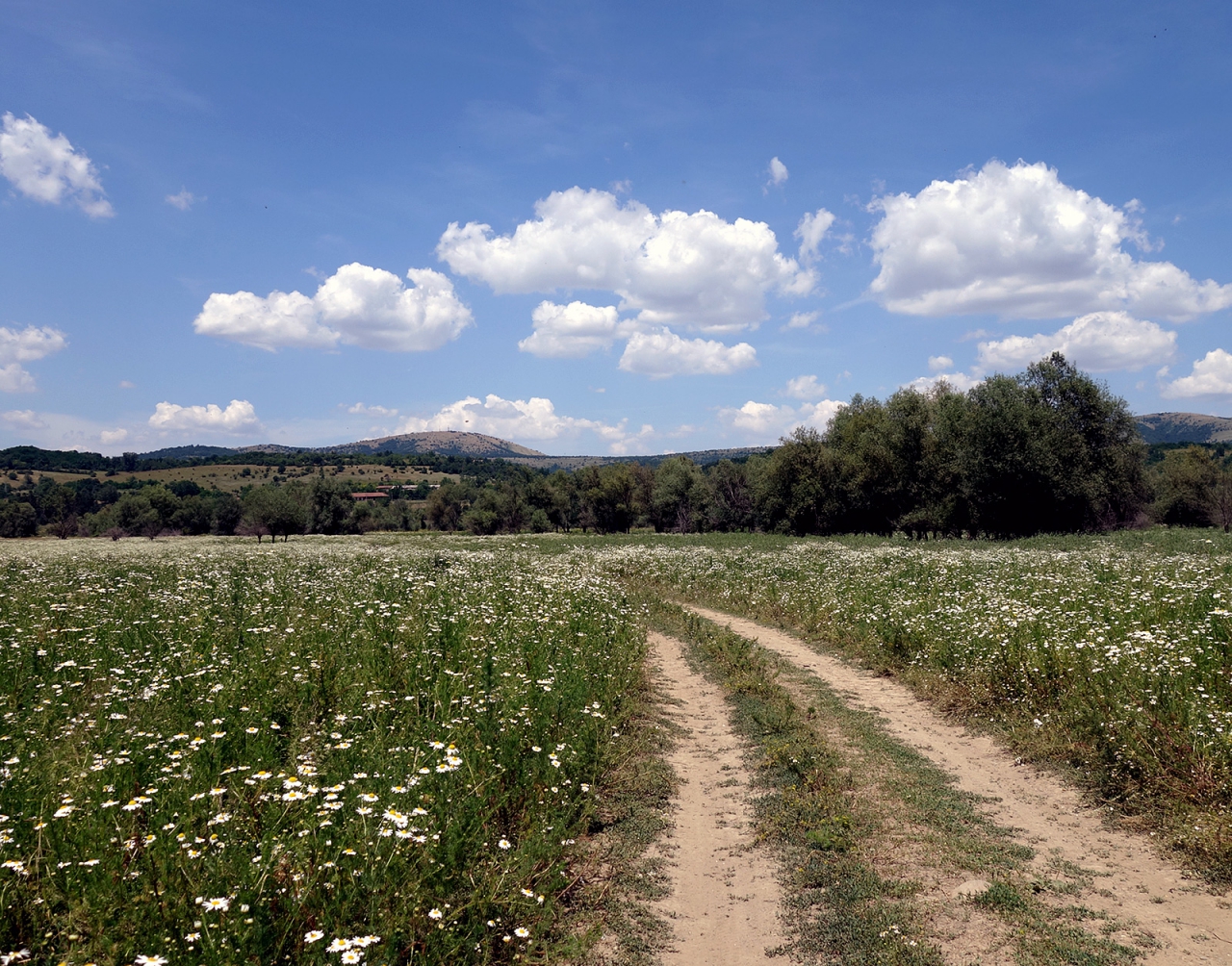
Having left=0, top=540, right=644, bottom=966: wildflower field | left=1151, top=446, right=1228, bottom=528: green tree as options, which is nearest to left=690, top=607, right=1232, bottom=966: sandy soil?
left=0, top=540, right=644, bottom=966: wildflower field

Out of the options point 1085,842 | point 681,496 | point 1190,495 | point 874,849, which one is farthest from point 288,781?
point 1190,495

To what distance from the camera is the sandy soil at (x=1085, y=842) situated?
4879 mm

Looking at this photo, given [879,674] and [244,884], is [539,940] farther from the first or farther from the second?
[879,674]

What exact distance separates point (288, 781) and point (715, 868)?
12.2ft

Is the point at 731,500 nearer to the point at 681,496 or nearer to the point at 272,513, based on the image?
the point at 681,496

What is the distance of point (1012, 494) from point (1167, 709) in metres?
44.6

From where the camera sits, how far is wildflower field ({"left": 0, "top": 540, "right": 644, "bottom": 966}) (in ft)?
Result: 13.1

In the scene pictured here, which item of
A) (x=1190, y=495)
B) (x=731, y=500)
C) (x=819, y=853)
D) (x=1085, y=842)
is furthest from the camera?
(x=731, y=500)

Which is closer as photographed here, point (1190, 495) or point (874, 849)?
point (874, 849)

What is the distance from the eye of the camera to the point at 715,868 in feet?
20.0

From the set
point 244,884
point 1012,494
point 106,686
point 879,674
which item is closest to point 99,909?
point 244,884

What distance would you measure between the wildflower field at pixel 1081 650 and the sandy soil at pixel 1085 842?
1.26 feet

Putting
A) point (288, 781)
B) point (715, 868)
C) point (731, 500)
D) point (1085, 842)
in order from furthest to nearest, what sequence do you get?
point (731, 500) → point (1085, 842) → point (715, 868) → point (288, 781)

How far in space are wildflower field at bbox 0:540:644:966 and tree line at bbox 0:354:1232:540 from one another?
147ft
